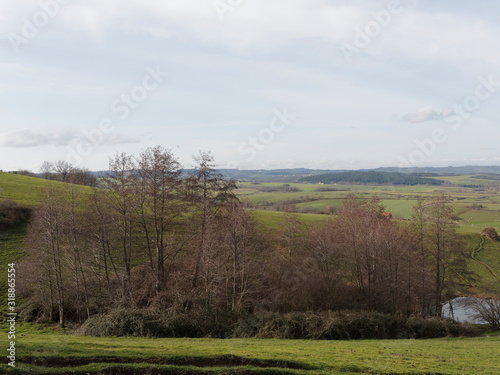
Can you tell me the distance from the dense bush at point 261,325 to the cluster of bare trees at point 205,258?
75.1 inches

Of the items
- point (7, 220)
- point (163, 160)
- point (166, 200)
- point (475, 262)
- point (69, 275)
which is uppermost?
point (163, 160)

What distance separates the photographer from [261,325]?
82.2 feet

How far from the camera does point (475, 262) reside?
52594 mm

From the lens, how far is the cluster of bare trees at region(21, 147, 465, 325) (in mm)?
28562

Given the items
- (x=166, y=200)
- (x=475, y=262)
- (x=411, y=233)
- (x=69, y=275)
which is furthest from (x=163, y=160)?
(x=475, y=262)

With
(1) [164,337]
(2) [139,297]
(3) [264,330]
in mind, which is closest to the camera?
(1) [164,337]

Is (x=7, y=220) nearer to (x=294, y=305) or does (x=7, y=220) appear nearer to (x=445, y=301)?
(x=294, y=305)

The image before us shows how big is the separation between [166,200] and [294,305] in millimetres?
16185

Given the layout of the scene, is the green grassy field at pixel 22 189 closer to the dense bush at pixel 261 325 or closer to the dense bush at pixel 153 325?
the dense bush at pixel 153 325

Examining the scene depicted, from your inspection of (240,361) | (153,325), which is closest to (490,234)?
(153,325)

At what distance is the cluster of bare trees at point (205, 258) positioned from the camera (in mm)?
28562

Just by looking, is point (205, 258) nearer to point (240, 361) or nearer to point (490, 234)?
point (240, 361)

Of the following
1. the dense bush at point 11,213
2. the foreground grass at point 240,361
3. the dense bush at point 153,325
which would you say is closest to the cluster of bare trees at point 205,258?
the dense bush at point 153,325

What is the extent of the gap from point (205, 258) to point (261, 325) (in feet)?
26.1
